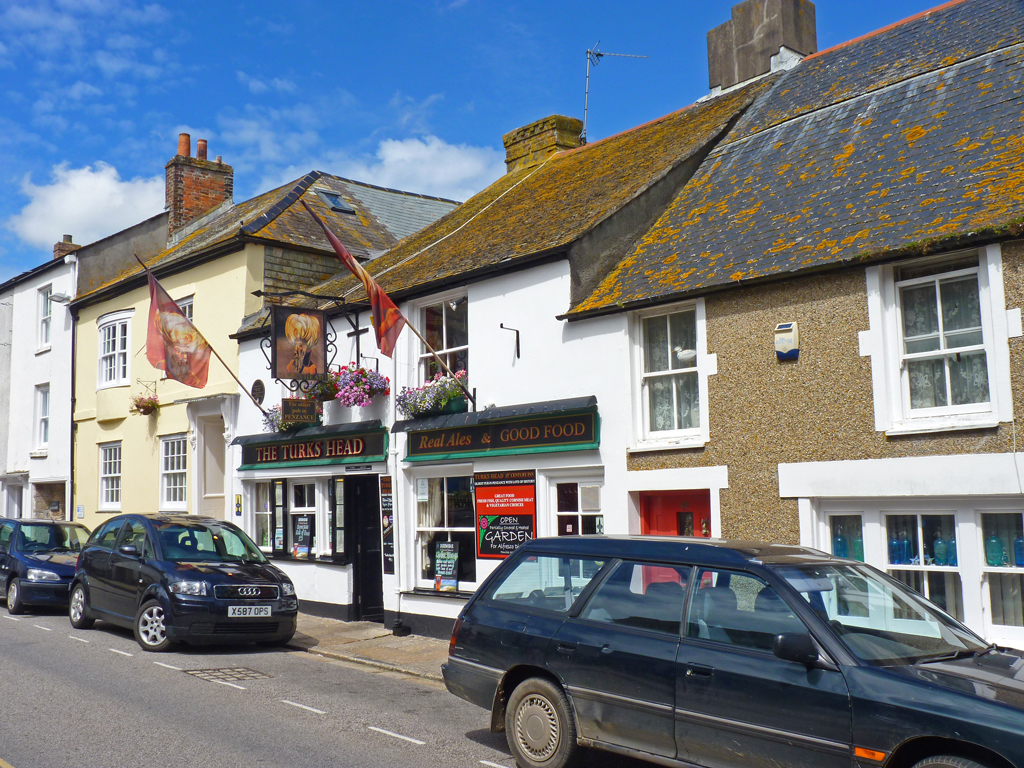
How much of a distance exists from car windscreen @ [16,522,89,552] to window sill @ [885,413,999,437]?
43.6 feet

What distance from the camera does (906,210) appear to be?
913cm

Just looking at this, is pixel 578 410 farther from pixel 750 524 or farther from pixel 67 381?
pixel 67 381

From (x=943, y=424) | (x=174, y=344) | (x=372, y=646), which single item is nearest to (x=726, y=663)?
Result: (x=943, y=424)

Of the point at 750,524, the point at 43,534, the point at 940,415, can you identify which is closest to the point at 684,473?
the point at 750,524

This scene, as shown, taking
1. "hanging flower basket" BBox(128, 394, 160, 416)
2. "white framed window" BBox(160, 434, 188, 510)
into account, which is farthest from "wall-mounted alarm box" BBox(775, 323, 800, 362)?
"hanging flower basket" BBox(128, 394, 160, 416)

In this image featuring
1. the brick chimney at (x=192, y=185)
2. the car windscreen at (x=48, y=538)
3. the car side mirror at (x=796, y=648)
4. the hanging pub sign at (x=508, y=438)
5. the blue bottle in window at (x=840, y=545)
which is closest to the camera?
the car side mirror at (x=796, y=648)

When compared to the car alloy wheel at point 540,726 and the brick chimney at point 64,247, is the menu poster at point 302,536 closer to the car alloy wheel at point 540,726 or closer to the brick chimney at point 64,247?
the car alloy wheel at point 540,726

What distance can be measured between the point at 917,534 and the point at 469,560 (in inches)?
244

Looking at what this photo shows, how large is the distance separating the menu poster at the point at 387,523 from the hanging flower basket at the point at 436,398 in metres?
1.28

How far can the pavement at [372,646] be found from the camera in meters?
11.0

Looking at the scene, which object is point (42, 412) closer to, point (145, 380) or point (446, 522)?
point (145, 380)

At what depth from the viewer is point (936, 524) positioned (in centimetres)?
850

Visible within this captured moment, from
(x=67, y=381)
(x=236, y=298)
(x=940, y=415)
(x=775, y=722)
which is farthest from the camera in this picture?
(x=67, y=381)

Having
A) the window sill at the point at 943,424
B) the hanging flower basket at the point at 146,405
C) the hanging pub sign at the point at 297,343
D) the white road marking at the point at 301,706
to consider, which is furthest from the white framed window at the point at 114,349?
the window sill at the point at 943,424
